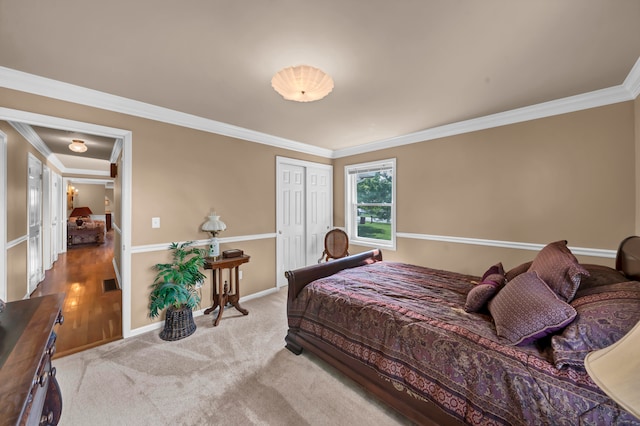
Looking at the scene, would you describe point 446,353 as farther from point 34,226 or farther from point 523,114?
point 34,226

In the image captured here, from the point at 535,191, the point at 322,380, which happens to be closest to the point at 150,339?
the point at 322,380

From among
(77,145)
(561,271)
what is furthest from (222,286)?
(77,145)

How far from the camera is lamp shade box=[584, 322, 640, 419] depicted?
0.48 metres

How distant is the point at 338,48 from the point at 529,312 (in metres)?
2.04

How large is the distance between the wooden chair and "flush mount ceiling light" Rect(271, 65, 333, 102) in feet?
8.98

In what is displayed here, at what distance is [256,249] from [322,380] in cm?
225

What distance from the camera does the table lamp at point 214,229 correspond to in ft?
10.2

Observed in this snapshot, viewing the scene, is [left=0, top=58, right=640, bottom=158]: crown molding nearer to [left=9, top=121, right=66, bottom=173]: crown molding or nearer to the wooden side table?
[left=9, top=121, right=66, bottom=173]: crown molding

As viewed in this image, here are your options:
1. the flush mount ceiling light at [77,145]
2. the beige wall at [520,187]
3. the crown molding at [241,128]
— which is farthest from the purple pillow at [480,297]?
the flush mount ceiling light at [77,145]

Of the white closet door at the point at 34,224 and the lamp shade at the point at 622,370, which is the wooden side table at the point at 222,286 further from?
the lamp shade at the point at 622,370

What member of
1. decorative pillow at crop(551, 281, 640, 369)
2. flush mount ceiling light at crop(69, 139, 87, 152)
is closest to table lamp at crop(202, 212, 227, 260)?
flush mount ceiling light at crop(69, 139, 87, 152)

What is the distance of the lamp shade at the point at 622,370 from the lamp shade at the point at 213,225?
10.5ft

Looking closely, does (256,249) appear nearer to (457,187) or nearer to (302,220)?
(302,220)

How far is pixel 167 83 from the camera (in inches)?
90.0
